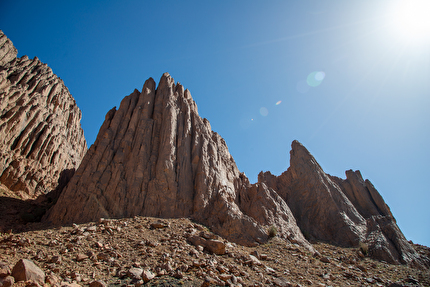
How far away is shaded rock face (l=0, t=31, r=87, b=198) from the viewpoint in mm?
29188

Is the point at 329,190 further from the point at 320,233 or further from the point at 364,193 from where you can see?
the point at 364,193

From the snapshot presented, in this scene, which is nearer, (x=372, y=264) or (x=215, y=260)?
(x=215, y=260)

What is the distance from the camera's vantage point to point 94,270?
989cm

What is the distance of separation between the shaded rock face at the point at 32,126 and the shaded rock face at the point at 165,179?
14.3 m

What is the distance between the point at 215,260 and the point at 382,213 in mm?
35340

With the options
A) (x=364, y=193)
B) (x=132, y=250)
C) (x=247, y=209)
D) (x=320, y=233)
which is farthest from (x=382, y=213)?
(x=132, y=250)

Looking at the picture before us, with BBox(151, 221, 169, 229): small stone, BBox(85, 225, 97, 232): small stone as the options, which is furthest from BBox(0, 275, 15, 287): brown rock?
BBox(151, 221, 169, 229): small stone

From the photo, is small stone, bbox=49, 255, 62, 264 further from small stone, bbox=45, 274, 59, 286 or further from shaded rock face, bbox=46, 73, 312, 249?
shaded rock face, bbox=46, 73, 312, 249

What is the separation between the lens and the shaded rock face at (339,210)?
2347cm

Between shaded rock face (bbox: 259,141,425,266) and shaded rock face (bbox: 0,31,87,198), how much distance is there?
38.5m

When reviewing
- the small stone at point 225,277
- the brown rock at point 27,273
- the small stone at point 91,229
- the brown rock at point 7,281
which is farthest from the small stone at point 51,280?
the small stone at point 225,277

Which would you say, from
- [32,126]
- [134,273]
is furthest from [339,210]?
[32,126]

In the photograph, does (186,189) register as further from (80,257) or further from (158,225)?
(80,257)

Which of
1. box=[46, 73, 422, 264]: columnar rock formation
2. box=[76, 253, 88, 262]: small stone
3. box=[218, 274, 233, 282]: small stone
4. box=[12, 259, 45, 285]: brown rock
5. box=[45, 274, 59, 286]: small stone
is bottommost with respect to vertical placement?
box=[45, 274, 59, 286]: small stone
